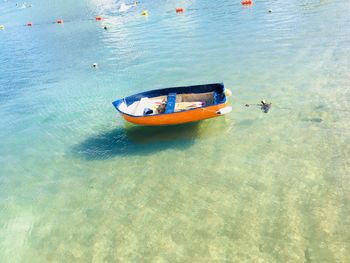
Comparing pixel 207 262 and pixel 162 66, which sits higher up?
pixel 162 66

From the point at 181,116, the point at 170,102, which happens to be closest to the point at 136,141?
the point at 170,102

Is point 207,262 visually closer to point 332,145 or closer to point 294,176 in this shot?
point 294,176

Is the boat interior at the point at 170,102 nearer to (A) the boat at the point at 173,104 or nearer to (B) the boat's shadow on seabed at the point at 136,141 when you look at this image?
(A) the boat at the point at 173,104

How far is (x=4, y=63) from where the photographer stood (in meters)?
39.4

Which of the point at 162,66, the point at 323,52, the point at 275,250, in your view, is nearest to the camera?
the point at 275,250

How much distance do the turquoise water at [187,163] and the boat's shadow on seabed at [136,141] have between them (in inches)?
3.7

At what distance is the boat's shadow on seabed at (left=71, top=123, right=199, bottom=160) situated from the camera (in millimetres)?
17734

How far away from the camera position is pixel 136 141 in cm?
1859

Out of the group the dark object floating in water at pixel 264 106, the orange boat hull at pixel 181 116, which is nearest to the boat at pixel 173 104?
the orange boat hull at pixel 181 116

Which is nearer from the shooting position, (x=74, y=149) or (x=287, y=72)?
(x=74, y=149)

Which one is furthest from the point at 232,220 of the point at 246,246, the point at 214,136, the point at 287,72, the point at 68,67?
the point at 68,67

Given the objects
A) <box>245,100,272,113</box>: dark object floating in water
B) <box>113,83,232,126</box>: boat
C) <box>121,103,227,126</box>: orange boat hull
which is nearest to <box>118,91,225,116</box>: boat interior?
<box>113,83,232,126</box>: boat

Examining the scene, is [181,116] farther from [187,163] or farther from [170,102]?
[187,163]

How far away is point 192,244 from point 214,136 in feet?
24.7
